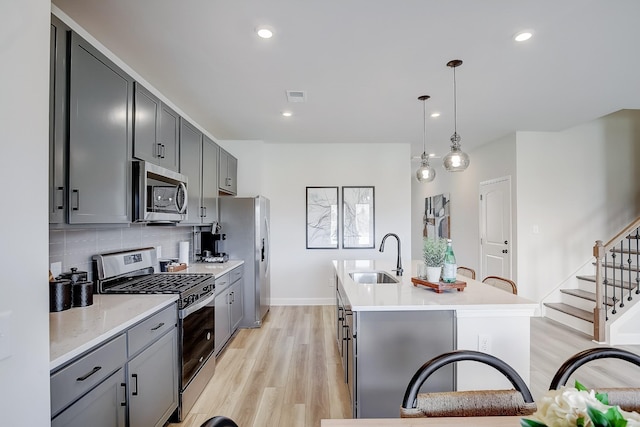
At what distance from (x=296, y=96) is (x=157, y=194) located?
166cm

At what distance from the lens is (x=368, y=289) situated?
7.61ft

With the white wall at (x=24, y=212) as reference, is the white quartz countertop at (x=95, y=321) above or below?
below

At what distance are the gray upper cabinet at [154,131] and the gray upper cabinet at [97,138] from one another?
0.33ft

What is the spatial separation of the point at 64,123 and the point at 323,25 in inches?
61.5

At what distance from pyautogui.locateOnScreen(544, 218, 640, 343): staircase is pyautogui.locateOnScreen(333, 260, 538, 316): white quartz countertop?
2.16 meters

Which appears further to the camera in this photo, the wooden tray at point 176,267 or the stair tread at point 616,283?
the stair tread at point 616,283

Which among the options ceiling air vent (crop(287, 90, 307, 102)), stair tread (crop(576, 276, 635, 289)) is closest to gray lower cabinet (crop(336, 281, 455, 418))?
ceiling air vent (crop(287, 90, 307, 102))

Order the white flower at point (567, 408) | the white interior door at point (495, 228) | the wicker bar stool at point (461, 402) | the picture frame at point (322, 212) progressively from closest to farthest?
1. the white flower at point (567, 408)
2. the wicker bar stool at point (461, 402)
3. the white interior door at point (495, 228)
4. the picture frame at point (322, 212)

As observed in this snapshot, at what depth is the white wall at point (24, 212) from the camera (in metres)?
0.90

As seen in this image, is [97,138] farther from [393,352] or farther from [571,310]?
[571,310]

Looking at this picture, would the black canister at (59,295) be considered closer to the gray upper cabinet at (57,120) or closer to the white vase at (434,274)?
the gray upper cabinet at (57,120)

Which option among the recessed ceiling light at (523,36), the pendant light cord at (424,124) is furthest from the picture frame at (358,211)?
the recessed ceiling light at (523,36)

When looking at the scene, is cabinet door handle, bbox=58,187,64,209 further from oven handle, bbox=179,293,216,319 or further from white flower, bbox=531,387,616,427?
white flower, bbox=531,387,616,427

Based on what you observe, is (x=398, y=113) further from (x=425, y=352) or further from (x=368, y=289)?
(x=425, y=352)
